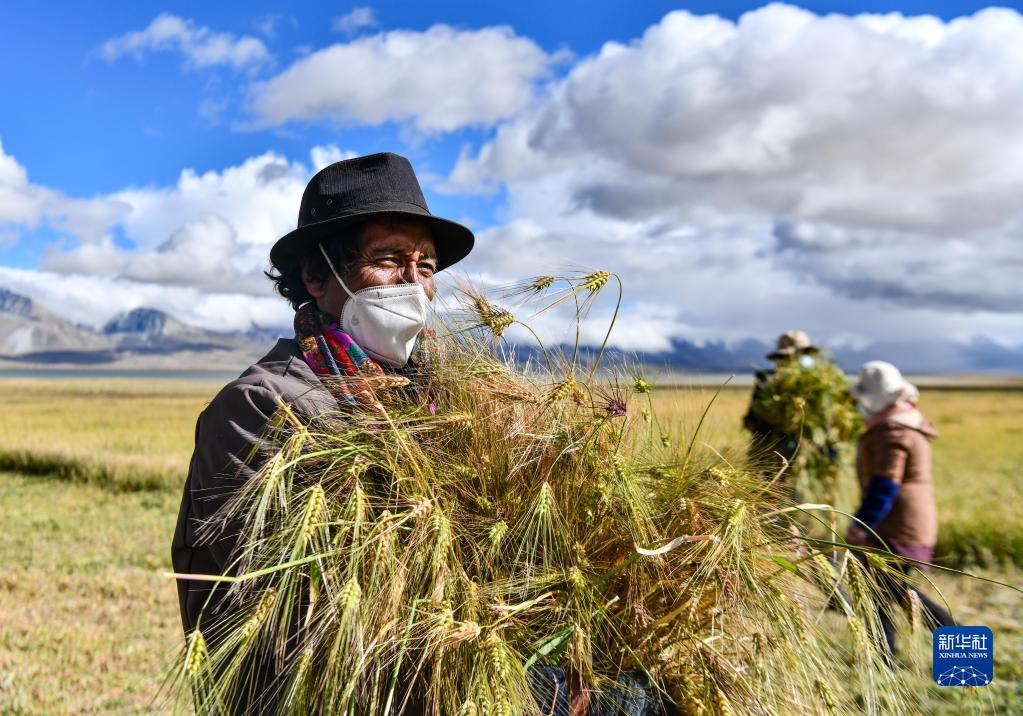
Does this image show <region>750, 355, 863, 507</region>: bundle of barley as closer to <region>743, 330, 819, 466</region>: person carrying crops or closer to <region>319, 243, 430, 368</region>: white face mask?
<region>743, 330, 819, 466</region>: person carrying crops

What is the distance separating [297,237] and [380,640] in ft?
4.93

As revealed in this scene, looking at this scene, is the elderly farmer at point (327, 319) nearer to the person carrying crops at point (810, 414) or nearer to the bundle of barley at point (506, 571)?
the bundle of barley at point (506, 571)

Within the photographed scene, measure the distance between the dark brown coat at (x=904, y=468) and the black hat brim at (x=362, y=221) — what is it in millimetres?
4202

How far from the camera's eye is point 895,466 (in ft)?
19.4

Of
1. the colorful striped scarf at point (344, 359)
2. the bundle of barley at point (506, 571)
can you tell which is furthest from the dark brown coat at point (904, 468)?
the colorful striped scarf at point (344, 359)

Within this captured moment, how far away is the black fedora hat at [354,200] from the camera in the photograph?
2576mm

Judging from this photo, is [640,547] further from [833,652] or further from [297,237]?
[297,237]

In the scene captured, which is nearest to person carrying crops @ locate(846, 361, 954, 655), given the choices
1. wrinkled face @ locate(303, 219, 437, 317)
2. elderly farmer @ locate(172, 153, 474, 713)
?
elderly farmer @ locate(172, 153, 474, 713)

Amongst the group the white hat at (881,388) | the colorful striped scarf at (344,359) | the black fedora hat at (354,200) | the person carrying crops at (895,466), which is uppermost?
the black fedora hat at (354,200)

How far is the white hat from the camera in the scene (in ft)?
19.6

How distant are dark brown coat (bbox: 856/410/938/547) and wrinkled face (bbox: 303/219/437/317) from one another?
4.57m

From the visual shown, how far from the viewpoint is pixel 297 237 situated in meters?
2.68

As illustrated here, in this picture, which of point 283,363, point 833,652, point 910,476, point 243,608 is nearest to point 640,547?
point 833,652

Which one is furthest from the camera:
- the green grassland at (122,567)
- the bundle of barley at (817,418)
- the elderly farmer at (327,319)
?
the bundle of barley at (817,418)
